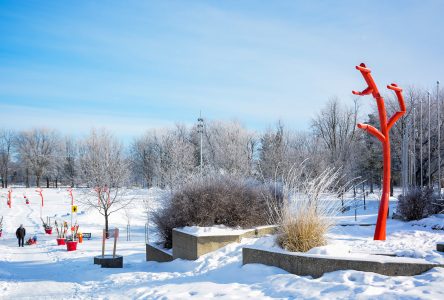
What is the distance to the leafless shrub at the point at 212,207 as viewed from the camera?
44.3 feet

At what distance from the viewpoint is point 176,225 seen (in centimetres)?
1388

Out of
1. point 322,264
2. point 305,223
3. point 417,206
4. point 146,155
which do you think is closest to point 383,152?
point 305,223

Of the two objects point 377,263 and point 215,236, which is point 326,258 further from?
point 215,236

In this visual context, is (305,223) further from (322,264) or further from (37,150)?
(37,150)

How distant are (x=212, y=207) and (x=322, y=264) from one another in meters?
6.58

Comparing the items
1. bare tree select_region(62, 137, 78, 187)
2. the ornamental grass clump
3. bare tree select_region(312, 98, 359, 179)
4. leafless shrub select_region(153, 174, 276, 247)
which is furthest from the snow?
bare tree select_region(62, 137, 78, 187)

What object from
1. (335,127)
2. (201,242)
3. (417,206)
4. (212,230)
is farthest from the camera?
(335,127)

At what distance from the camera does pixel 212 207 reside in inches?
531

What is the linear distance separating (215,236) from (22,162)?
77.9 metres

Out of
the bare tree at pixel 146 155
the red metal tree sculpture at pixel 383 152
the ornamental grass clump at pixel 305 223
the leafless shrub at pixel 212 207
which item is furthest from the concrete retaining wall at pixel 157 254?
the bare tree at pixel 146 155

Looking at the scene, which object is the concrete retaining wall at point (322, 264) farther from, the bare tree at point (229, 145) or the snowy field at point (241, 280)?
the bare tree at point (229, 145)

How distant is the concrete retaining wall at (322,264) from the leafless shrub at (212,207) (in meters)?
5.04

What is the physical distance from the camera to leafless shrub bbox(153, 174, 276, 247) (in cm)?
1351

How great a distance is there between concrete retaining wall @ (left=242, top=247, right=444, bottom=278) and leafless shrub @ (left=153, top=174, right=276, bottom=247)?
5.04 metres
